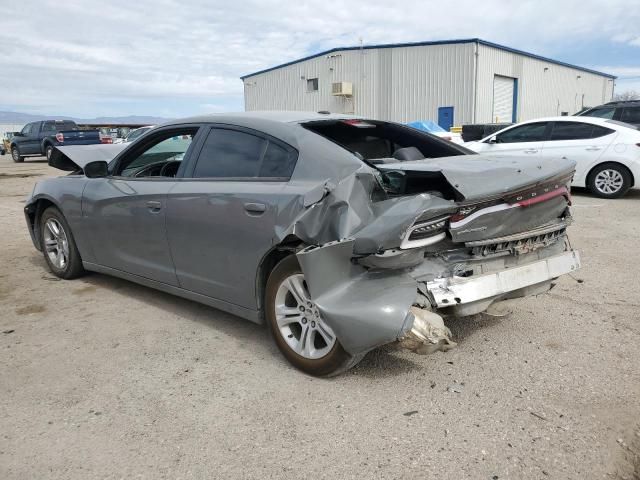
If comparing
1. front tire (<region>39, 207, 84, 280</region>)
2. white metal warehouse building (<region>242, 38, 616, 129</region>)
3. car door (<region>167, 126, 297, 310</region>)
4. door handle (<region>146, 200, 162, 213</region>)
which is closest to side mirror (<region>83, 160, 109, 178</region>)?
front tire (<region>39, 207, 84, 280</region>)

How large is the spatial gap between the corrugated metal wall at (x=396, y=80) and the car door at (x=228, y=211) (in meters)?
25.2

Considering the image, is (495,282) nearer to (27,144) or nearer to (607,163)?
(607,163)

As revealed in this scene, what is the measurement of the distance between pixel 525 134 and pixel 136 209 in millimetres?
8600

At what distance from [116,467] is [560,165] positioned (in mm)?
3061

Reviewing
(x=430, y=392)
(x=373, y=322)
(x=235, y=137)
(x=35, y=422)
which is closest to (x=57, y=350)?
(x=35, y=422)

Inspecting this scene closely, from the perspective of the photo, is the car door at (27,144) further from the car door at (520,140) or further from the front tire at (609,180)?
the front tire at (609,180)

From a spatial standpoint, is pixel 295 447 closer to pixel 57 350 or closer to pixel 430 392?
pixel 430 392

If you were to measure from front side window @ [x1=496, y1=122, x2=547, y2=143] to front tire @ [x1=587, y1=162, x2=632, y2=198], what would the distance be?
3.99 ft

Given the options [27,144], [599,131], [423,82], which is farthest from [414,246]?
[423,82]

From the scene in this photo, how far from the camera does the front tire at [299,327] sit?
3.00 meters

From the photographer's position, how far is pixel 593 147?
31.3 ft

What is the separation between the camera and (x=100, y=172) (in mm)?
4547

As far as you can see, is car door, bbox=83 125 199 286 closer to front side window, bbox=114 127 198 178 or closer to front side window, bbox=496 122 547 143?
front side window, bbox=114 127 198 178

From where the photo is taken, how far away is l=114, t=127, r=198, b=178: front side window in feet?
13.7
